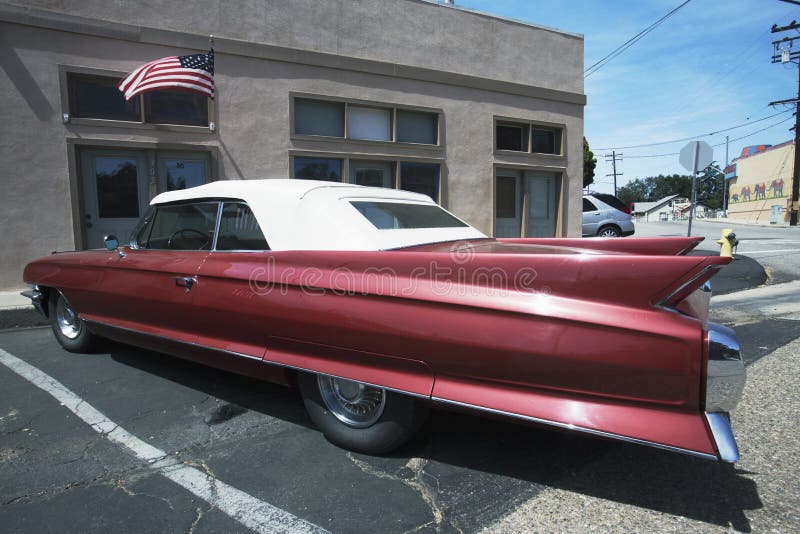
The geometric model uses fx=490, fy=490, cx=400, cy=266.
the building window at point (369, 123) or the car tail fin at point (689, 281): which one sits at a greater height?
the building window at point (369, 123)

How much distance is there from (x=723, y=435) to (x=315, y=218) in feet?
7.32

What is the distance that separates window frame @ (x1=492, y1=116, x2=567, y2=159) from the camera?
11.0m

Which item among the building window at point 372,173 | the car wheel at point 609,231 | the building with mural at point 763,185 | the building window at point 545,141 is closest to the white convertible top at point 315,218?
the building window at point 372,173

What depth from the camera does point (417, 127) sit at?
10258 mm

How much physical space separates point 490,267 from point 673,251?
1265mm

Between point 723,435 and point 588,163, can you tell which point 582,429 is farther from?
point 588,163

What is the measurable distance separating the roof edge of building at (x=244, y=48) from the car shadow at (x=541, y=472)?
23.6ft

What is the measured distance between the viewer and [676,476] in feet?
7.99

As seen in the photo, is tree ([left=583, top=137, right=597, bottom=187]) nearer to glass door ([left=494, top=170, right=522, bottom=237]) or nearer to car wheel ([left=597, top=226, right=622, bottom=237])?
car wheel ([left=597, top=226, right=622, bottom=237])

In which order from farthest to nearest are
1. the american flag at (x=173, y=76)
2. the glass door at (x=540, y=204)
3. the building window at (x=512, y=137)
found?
the glass door at (x=540, y=204) → the building window at (x=512, y=137) → the american flag at (x=173, y=76)

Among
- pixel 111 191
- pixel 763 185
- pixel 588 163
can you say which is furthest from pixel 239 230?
pixel 763 185

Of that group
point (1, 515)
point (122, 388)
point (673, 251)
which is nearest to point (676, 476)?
point (673, 251)

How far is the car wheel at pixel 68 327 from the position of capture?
457cm

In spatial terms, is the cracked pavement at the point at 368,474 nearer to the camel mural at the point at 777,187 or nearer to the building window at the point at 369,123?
the building window at the point at 369,123
